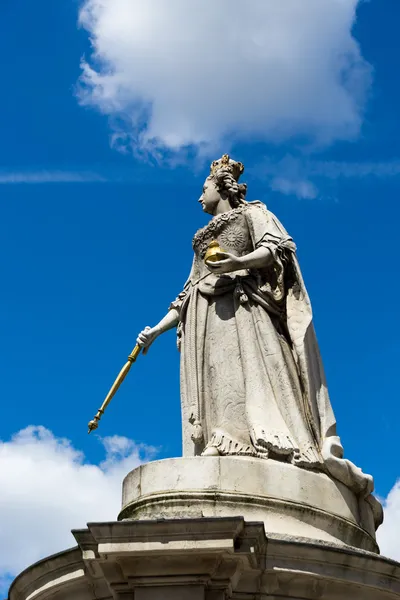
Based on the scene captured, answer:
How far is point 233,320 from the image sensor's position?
39.5 feet

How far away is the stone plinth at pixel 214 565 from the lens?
29.4 feet

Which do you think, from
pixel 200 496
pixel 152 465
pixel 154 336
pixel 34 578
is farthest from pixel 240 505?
pixel 154 336

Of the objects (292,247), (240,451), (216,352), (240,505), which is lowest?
(240,505)

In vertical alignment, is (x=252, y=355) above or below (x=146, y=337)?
below

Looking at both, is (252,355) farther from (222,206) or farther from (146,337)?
(222,206)

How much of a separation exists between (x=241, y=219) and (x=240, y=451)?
319 cm

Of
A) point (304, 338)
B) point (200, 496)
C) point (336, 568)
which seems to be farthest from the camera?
point (304, 338)

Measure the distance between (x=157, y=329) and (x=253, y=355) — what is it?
175cm

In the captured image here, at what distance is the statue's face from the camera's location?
1306cm

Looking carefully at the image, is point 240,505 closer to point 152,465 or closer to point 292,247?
point 152,465

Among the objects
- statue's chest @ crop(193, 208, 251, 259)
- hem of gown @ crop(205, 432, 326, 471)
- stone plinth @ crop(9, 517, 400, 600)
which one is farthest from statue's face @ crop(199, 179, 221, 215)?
stone plinth @ crop(9, 517, 400, 600)

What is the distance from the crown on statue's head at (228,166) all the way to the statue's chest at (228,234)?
79 centimetres

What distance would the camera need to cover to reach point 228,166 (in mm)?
13234

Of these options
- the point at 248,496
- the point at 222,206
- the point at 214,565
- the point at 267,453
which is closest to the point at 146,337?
the point at 222,206
